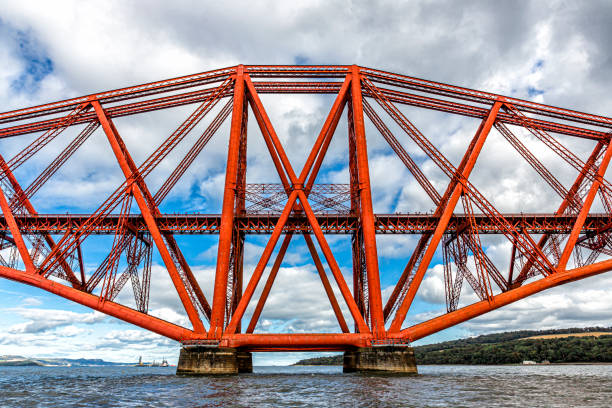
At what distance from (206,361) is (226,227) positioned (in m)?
8.58

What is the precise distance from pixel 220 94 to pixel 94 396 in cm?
2336

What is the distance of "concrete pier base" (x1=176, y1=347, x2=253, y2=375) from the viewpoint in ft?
90.8

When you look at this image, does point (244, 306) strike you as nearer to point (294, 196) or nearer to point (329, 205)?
point (294, 196)

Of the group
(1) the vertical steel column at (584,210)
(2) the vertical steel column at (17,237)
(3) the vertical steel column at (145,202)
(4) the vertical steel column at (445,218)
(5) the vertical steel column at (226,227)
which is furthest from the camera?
(1) the vertical steel column at (584,210)

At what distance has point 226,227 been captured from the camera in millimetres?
30062

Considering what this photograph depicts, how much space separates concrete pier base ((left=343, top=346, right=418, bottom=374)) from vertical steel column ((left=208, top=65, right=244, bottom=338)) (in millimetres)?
9472

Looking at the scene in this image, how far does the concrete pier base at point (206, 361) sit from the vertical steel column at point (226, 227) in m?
1.16

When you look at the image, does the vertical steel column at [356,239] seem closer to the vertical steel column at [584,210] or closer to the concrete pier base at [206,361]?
the concrete pier base at [206,361]

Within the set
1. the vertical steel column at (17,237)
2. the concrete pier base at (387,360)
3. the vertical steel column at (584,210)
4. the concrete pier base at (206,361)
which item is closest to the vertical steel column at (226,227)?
the concrete pier base at (206,361)

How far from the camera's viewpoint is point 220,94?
34.9m

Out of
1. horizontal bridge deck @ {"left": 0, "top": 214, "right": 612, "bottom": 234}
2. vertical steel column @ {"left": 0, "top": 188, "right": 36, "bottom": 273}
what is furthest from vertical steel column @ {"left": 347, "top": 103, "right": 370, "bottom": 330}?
vertical steel column @ {"left": 0, "top": 188, "right": 36, "bottom": 273}

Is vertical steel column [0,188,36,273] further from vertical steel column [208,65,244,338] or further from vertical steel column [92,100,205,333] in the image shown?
vertical steel column [208,65,244,338]

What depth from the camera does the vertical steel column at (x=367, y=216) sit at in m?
29.1

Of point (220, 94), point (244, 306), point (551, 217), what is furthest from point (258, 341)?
point (551, 217)
